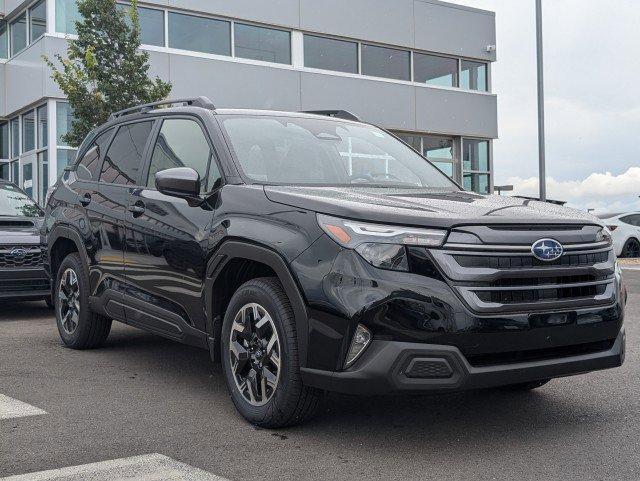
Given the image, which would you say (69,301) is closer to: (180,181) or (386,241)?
(180,181)

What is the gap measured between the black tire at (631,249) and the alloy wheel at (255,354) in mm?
18179

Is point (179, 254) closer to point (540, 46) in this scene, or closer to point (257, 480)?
point (257, 480)

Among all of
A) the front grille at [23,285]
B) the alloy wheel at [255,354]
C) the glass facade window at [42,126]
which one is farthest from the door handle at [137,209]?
the glass facade window at [42,126]

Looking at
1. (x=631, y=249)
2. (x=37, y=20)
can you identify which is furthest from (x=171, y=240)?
(x=631, y=249)

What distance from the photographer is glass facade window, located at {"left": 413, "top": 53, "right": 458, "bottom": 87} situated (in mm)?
24719

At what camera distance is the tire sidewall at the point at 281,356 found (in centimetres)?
385

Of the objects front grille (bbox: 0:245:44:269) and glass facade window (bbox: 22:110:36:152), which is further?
glass facade window (bbox: 22:110:36:152)

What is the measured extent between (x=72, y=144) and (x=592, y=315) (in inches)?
503

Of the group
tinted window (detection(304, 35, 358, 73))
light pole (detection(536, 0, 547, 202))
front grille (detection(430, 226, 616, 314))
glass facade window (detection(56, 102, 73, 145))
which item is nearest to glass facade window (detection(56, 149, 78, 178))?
glass facade window (detection(56, 102, 73, 145))

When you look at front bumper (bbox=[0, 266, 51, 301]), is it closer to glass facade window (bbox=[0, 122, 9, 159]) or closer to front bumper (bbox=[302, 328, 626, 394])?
front bumper (bbox=[302, 328, 626, 394])

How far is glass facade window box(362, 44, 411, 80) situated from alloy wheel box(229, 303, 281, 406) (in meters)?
20.0

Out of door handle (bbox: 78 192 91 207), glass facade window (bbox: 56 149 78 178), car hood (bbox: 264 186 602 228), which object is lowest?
car hood (bbox: 264 186 602 228)

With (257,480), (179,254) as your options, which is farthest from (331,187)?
(257,480)

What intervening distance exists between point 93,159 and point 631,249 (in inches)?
689
